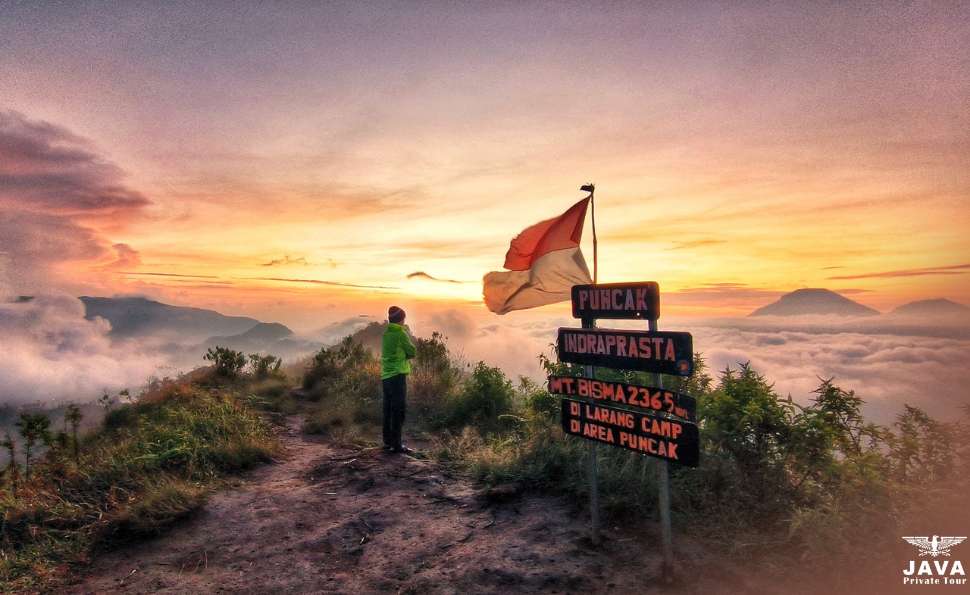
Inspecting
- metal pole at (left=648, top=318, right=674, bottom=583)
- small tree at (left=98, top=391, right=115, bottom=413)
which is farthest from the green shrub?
small tree at (left=98, top=391, right=115, bottom=413)

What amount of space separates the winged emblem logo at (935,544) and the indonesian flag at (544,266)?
13.9 feet

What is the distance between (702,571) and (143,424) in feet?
33.8

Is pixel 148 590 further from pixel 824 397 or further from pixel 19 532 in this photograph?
pixel 824 397

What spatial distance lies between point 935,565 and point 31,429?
1172cm

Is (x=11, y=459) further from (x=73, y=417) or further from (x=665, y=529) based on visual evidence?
(x=665, y=529)

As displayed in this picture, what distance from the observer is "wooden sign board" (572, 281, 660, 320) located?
5.48 meters

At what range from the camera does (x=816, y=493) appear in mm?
5668

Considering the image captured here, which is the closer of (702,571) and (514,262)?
(702,571)

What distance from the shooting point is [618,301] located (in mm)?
5898

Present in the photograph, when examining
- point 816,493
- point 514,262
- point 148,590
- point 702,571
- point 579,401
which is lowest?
point 148,590

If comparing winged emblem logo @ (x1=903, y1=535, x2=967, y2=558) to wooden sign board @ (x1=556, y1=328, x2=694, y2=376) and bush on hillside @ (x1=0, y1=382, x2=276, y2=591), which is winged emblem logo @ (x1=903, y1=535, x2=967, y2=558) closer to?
wooden sign board @ (x1=556, y1=328, x2=694, y2=376)

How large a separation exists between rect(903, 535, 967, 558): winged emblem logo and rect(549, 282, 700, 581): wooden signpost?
215 cm

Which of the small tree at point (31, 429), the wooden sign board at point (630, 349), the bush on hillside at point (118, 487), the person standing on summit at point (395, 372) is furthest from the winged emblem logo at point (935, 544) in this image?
the small tree at point (31, 429)

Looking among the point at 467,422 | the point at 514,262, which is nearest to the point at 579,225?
the point at 514,262
